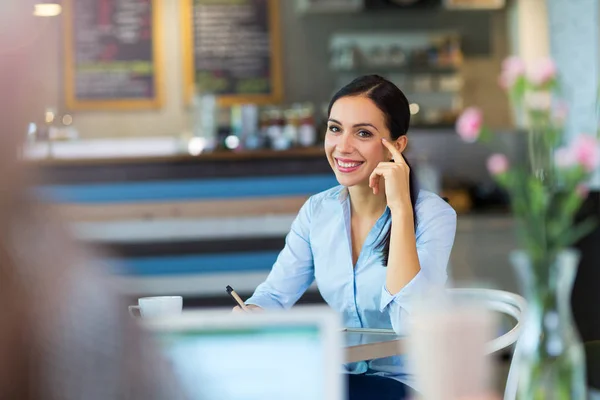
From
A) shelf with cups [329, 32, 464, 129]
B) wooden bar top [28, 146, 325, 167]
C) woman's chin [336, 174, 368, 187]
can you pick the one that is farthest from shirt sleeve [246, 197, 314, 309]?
shelf with cups [329, 32, 464, 129]

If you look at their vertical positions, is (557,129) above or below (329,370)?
above

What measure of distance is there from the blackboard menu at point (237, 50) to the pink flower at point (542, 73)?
16.2 ft

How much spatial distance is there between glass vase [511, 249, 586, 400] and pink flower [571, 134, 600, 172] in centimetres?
18

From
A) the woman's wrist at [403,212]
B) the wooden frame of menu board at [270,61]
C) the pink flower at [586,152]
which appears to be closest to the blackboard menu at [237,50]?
the wooden frame of menu board at [270,61]

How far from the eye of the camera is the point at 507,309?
210cm

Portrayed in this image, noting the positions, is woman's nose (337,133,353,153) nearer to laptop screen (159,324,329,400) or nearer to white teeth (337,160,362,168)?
white teeth (337,160,362,168)

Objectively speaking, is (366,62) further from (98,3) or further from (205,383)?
(205,383)

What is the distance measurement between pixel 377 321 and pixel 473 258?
331 centimetres

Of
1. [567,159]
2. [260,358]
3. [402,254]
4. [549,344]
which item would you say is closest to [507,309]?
[402,254]

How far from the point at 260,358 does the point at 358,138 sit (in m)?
1.48

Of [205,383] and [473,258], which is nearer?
[205,383]

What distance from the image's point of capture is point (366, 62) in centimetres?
610

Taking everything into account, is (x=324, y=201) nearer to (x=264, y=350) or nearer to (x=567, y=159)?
(x=567, y=159)

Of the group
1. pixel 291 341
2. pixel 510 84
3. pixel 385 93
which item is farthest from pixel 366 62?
pixel 291 341
